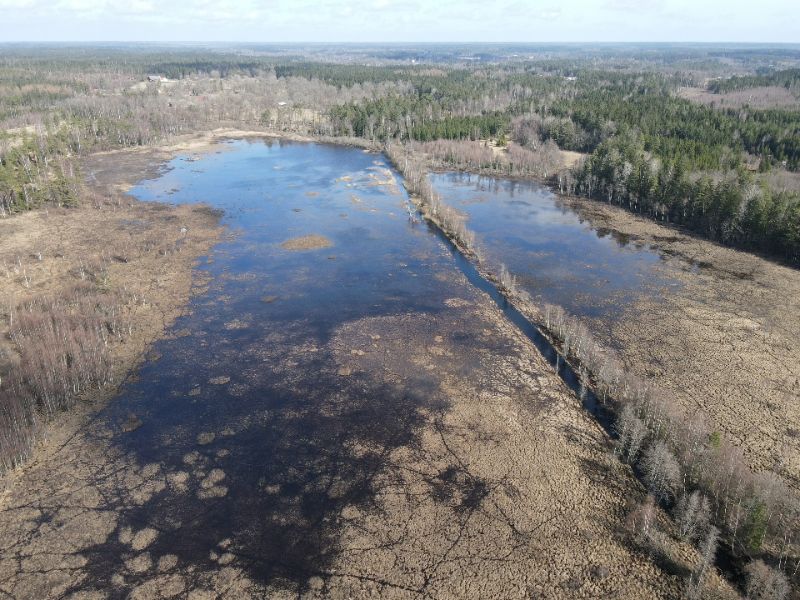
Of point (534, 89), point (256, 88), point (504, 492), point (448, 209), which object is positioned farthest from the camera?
point (256, 88)

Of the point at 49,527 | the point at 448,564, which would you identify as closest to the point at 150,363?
the point at 49,527

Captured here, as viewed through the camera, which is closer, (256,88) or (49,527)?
(49,527)

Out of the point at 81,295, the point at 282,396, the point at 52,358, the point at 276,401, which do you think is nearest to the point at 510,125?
the point at 81,295

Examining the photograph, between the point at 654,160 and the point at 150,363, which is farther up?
the point at 654,160

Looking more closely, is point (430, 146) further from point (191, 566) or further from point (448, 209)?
point (191, 566)

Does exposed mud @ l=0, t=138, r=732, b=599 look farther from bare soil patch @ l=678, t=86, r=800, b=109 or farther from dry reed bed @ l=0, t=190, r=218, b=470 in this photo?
bare soil patch @ l=678, t=86, r=800, b=109

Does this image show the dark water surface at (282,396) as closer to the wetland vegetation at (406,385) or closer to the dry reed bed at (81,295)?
the wetland vegetation at (406,385)
